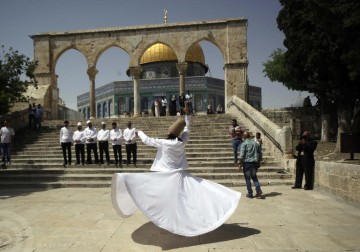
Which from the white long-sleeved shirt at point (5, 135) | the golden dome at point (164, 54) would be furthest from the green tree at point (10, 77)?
the golden dome at point (164, 54)

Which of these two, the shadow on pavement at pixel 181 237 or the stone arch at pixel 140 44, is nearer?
the shadow on pavement at pixel 181 237

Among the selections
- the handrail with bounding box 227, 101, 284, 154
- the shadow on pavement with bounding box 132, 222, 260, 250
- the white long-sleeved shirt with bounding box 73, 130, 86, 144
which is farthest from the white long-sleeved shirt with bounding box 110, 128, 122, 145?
the shadow on pavement with bounding box 132, 222, 260, 250

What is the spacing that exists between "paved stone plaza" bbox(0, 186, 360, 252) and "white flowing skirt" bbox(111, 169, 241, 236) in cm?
30

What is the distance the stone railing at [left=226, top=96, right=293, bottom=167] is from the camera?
10.1m

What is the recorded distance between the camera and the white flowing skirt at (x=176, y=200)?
427 cm

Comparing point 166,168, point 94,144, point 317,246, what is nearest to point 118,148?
point 94,144

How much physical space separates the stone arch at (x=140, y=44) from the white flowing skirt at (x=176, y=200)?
18.1 meters

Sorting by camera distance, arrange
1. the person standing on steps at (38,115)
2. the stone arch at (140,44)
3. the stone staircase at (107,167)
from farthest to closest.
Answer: the stone arch at (140,44) < the person standing on steps at (38,115) < the stone staircase at (107,167)

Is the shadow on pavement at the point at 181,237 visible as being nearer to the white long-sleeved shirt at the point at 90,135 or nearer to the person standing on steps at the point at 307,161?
the person standing on steps at the point at 307,161

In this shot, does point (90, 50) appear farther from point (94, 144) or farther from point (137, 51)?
point (94, 144)

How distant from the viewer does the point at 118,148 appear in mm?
10953

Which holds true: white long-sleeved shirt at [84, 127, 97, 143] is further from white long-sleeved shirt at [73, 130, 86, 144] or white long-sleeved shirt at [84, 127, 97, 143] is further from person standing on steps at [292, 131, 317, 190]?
person standing on steps at [292, 131, 317, 190]

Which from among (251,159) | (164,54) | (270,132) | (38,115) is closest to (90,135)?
(251,159)

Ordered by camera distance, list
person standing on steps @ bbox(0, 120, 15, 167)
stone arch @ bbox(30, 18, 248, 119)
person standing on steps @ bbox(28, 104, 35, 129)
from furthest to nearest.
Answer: stone arch @ bbox(30, 18, 248, 119), person standing on steps @ bbox(28, 104, 35, 129), person standing on steps @ bbox(0, 120, 15, 167)
